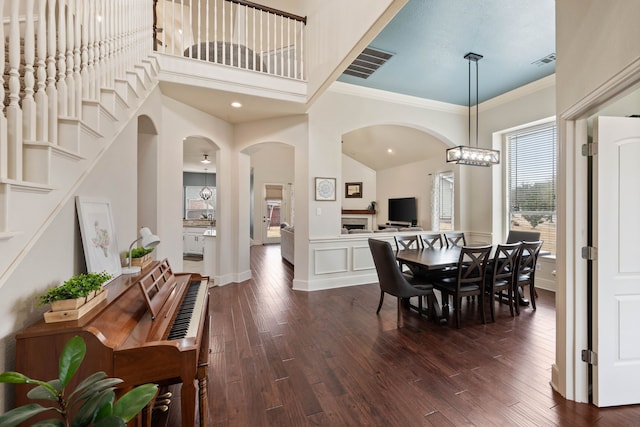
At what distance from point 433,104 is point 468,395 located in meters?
4.99

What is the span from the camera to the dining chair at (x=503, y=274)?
3.22 meters

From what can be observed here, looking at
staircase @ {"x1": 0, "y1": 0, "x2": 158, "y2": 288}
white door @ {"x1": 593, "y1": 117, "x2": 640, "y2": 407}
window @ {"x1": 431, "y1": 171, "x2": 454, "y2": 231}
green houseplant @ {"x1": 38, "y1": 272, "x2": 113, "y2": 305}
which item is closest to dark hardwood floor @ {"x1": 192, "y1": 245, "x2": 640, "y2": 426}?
white door @ {"x1": 593, "y1": 117, "x2": 640, "y2": 407}

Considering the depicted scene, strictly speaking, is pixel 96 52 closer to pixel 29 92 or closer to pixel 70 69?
pixel 70 69

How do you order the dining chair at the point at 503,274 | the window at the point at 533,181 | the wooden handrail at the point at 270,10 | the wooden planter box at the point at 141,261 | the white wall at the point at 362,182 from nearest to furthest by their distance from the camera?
the wooden planter box at the point at 141,261 → the dining chair at the point at 503,274 → the wooden handrail at the point at 270,10 → the window at the point at 533,181 → the white wall at the point at 362,182

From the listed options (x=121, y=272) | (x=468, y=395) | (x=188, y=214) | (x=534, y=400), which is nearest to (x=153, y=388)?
Answer: (x=121, y=272)

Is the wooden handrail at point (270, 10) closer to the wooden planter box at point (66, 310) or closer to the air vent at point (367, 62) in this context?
the air vent at point (367, 62)

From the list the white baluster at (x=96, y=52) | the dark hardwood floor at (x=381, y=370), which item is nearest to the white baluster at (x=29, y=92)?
the white baluster at (x=96, y=52)

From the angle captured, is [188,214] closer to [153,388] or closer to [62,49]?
[62,49]

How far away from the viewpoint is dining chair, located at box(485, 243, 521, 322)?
322 cm

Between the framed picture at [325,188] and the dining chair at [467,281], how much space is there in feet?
7.01

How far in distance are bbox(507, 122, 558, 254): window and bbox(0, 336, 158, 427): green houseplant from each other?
5.74 meters

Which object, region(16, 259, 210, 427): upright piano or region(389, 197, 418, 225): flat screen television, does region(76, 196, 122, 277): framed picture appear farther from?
region(389, 197, 418, 225): flat screen television

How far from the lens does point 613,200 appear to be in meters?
1.79

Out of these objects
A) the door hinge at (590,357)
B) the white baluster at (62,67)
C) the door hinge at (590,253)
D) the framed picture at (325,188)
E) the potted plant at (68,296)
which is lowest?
the door hinge at (590,357)
